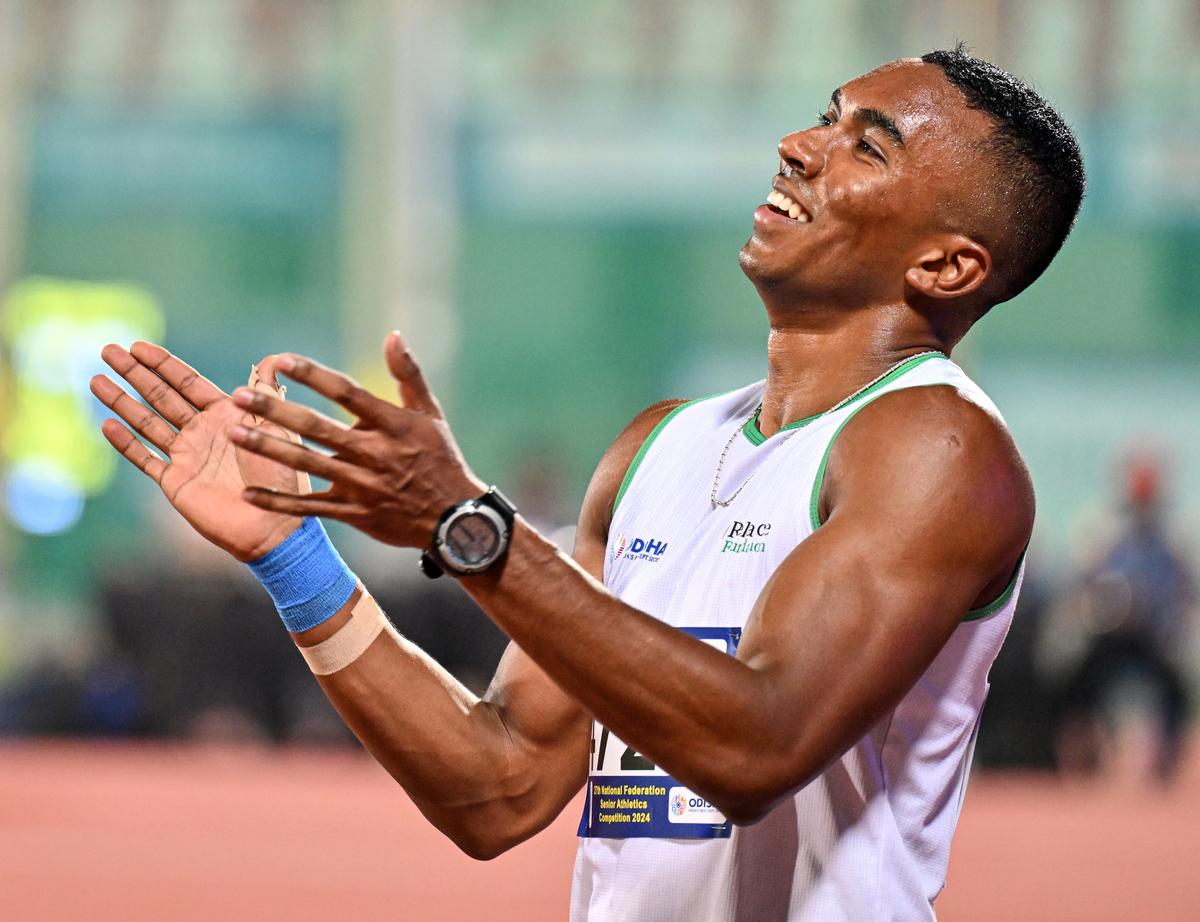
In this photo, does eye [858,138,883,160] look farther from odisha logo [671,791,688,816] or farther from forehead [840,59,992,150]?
odisha logo [671,791,688,816]

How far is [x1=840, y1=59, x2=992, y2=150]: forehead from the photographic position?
248 cm

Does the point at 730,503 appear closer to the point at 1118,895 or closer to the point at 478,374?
the point at 1118,895

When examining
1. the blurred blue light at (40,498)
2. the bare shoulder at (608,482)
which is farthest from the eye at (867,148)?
the blurred blue light at (40,498)

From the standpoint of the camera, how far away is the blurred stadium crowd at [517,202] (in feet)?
50.7

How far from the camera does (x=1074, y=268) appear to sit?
1566cm

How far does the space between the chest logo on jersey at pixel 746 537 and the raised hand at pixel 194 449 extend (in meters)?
0.59

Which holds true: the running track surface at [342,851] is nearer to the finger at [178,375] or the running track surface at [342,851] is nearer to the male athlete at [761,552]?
the male athlete at [761,552]

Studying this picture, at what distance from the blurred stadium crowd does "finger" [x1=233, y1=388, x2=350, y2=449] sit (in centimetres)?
1322

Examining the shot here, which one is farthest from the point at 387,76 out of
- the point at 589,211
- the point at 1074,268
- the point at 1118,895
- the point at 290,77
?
the point at 1118,895

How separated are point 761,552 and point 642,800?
0.36 m

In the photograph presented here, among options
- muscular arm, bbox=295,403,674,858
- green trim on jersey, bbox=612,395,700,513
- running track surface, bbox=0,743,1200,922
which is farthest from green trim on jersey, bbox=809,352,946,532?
running track surface, bbox=0,743,1200,922

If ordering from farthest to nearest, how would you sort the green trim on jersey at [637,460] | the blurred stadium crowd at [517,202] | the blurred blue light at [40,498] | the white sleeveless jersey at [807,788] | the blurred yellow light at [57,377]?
the blurred stadium crowd at [517,202] < the blurred blue light at [40,498] < the blurred yellow light at [57,377] < the green trim on jersey at [637,460] < the white sleeveless jersey at [807,788]

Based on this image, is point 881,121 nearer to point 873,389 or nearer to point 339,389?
point 873,389

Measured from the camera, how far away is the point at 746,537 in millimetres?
2340
